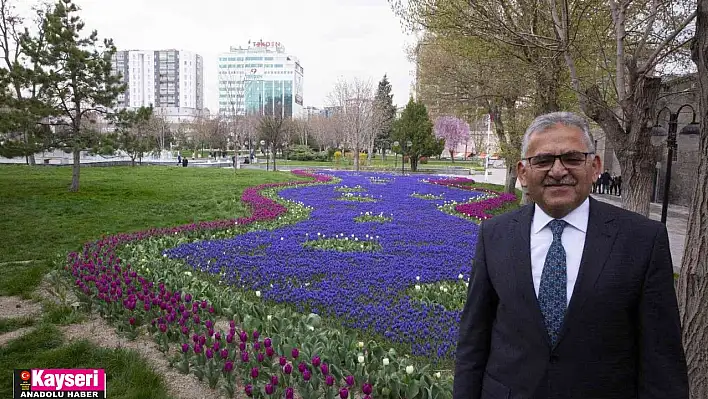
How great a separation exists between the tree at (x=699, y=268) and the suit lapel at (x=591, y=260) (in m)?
1.53

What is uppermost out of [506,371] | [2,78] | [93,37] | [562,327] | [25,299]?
[93,37]

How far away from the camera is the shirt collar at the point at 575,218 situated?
165 centimetres

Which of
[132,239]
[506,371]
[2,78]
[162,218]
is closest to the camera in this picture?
[506,371]

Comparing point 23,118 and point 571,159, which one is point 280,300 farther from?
point 23,118

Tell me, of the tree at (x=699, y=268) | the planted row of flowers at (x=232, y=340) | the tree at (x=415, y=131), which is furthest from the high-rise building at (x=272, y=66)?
the tree at (x=699, y=268)

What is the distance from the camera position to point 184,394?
3469 millimetres

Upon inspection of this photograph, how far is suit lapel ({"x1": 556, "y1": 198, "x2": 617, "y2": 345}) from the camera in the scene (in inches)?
60.9

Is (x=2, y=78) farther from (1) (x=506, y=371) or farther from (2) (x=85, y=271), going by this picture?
(1) (x=506, y=371)

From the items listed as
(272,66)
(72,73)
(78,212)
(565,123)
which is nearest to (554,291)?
(565,123)

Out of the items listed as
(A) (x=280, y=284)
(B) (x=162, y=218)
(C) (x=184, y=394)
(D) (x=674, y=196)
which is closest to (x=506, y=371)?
(C) (x=184, y=394)

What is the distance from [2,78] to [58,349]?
13.2 metres

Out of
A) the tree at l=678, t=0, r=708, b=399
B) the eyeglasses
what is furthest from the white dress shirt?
the tree at l=678, t=0, r=708, b=399

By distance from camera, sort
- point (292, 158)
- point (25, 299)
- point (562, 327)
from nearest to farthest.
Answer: point (562, 327), point (25, 299), point (292, 158)

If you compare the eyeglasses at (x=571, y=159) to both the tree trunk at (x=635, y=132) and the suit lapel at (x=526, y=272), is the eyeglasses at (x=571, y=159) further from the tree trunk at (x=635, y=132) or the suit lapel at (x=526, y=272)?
the tree trunk at (x=635, y=132)
